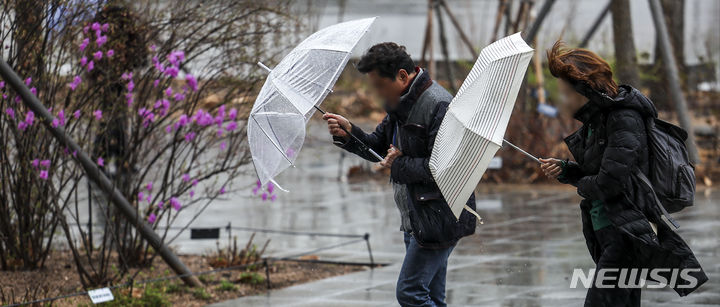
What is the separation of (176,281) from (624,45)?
31.9ft

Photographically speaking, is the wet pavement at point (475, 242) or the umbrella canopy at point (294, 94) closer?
the umbrella canopy at point (294, 94)

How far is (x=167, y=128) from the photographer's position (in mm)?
8055

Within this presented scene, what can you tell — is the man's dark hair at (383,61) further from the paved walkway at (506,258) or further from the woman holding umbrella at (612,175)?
the paved walkway at (506,258)

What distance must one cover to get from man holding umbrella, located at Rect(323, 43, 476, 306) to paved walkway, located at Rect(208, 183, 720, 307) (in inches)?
79.0

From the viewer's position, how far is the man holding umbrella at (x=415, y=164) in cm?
510

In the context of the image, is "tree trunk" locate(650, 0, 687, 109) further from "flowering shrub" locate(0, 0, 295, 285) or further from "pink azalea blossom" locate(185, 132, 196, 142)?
"pink azalea blossom" locate(185, 132, 196, 142)

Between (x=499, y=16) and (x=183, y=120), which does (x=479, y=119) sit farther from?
(x=499, y=16)

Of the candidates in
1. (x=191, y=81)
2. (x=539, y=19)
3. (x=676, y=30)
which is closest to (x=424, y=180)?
(x=191, y=81)

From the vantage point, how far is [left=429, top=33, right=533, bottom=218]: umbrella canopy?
4527 millimetres

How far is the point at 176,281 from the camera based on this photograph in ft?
25.5

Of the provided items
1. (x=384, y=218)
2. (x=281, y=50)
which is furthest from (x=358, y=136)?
(x=384, y=218)

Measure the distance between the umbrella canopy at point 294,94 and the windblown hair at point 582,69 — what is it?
0.96m

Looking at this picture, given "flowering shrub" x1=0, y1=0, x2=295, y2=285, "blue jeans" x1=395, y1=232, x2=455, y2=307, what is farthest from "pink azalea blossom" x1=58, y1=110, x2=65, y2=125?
"blue jeans" x1=395, y1=232, x2=455, y2=307

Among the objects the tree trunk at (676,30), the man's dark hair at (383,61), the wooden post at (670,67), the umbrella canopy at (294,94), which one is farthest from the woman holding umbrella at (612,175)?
the tree trunk at (676,30)
